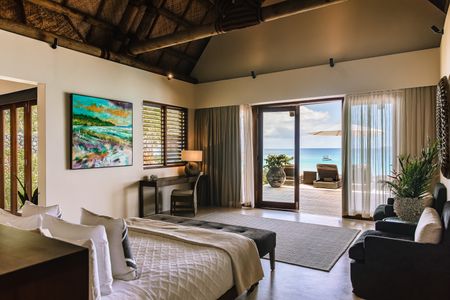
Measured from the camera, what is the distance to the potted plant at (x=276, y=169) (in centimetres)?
690

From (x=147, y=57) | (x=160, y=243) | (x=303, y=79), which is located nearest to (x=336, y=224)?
(x=303, y=79)

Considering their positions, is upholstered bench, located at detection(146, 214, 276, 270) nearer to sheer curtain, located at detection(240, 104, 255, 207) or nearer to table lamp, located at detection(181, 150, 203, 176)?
table lamp, located at detection(181, 150, 203, 176)

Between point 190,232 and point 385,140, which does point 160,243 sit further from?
point 385,140

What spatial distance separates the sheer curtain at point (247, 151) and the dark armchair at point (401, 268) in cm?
399

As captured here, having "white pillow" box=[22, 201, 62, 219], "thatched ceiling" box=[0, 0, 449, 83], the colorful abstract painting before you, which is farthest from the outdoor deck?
"white pillow" box=[22, 201, 62, 219]

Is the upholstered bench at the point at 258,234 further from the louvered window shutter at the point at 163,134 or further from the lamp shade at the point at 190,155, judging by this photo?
the lamp shade at the point at 190,155

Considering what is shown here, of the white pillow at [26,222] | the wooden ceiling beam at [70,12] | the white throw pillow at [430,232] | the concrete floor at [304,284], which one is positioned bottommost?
the concrete floor at [304,284]

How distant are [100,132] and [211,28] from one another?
2.53m

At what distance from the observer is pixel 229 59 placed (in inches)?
270

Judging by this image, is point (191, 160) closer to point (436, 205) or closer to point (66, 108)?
point (66, 108)

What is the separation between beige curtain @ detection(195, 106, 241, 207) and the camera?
6.82m

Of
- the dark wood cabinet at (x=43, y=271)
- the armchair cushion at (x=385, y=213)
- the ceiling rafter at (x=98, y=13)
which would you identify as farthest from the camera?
the ceiling rafter at (x=98, y=13)

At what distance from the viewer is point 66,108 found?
468cm

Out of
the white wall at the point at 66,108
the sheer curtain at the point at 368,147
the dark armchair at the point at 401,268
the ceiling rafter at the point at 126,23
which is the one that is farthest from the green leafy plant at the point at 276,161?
the dark armchair at the point at 401,268
